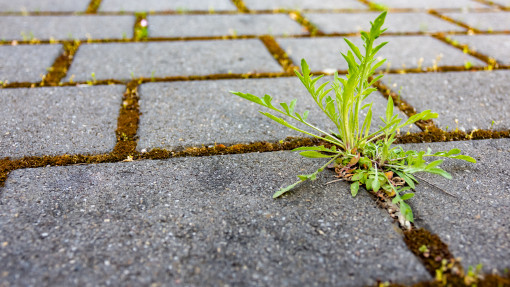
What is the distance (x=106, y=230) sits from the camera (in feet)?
3.27

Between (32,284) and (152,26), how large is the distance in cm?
221

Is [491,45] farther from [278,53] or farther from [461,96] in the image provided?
[278,53]

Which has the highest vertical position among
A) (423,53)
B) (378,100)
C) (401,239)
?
(423,53)

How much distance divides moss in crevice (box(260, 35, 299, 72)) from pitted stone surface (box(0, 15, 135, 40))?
91 cm

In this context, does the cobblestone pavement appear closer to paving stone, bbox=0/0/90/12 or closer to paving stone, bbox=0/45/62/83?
paving stone, bbox=0/45/62/83

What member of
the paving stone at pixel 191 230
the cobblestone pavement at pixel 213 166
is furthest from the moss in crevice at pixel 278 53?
the paving stone at pixel 191 230

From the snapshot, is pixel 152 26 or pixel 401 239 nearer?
pixel 401 239

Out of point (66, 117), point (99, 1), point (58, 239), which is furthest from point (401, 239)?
point (99, 1)

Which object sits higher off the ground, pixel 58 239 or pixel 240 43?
pixel 240 43

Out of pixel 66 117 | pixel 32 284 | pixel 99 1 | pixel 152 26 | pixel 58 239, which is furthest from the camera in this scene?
pixel 99 1

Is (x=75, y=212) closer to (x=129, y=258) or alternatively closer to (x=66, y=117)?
(x=129, y=258)

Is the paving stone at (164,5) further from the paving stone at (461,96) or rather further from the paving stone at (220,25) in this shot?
the paving stone at (461,96)

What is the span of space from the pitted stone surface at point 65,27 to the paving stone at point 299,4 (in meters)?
1.11

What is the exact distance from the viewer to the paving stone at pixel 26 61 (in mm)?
1894
